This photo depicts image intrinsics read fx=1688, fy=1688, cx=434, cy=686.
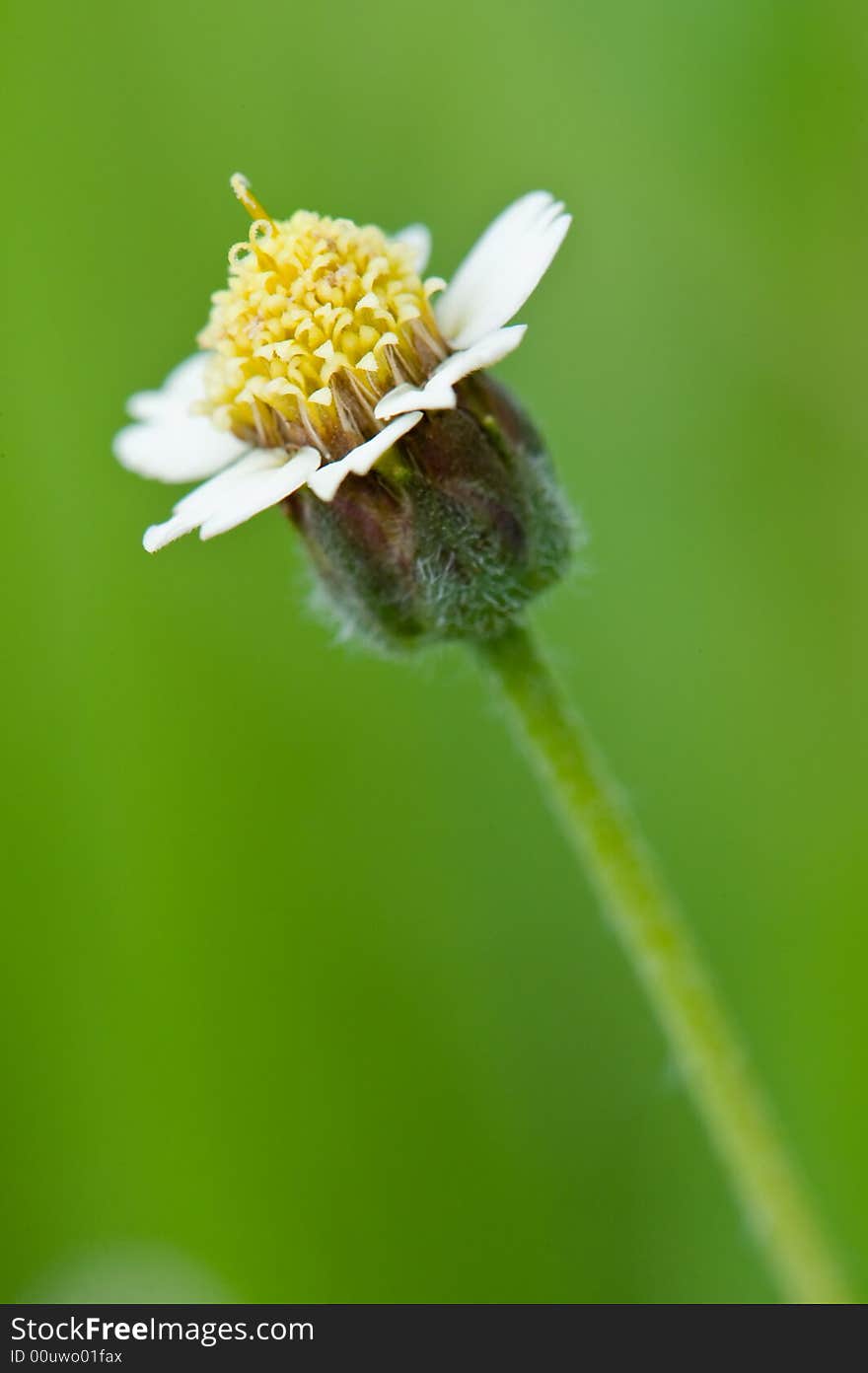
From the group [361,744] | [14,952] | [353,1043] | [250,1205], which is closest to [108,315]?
[361,744]

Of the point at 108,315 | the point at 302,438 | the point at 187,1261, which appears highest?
the point at 108,315

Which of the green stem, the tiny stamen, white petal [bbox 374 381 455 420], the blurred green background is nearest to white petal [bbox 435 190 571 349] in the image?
white petal [bbox 374 381 455 420]

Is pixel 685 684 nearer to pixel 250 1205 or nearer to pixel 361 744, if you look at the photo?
pixel 361 744

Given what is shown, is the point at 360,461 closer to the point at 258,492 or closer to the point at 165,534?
the point at 258,492

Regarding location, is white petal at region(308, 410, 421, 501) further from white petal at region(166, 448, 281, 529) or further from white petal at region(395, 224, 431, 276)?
white petal at region(395, 224, 431, 276)

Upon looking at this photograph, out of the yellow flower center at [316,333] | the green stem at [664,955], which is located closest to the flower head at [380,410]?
the yellow flower center at [316,333]

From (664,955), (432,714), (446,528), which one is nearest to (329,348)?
(446,528)

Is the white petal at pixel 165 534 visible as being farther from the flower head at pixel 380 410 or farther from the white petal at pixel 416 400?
the white petal at pixel 416 400
